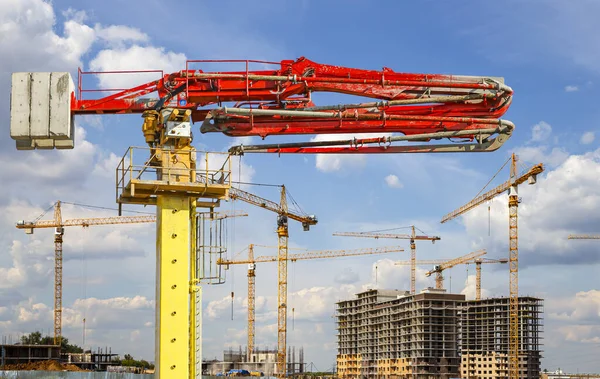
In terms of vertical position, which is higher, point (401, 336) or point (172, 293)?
point (172, 293)

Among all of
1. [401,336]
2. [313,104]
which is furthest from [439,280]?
[313,104]

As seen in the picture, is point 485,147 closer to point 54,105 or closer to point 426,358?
point 54,105

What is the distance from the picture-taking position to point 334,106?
77.7 feet

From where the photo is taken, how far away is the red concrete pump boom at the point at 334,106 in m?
22.9

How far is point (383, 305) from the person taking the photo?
538 ft

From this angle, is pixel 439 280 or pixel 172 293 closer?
pixel 172 293

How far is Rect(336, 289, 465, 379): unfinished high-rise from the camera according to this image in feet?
457

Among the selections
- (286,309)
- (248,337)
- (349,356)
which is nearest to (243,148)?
(286,309)

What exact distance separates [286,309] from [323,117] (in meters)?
111

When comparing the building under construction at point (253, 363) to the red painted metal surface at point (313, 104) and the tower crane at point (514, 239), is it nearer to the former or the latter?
the tower crane at point (514, 239)

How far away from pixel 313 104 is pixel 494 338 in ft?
412

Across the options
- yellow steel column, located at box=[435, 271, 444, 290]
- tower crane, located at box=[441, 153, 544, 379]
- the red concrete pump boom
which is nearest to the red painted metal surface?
the red concrete pump boom

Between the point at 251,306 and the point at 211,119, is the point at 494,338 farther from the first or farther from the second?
the point at 211,119

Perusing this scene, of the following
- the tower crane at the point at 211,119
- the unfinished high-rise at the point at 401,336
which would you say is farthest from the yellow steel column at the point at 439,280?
the tower crane at the point at 211,119
